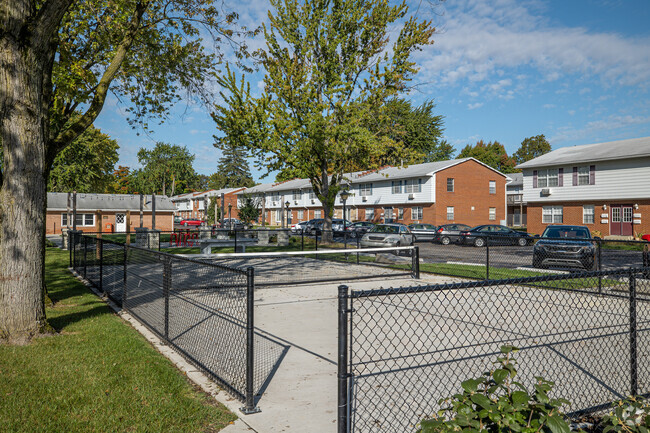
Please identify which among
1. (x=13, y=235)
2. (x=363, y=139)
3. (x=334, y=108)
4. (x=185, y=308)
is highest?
(x=334, y=108)

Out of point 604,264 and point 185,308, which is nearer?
point 185,308

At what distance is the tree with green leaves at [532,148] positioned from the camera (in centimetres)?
9606

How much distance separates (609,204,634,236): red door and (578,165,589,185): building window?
277 centimetres

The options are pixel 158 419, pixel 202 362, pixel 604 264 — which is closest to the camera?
pixel 158 419

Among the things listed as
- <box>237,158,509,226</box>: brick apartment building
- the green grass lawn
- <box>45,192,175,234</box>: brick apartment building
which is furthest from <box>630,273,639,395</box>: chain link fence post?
<box>45,192,175,234</box>: brick apartment building

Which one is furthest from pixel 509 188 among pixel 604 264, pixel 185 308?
pixel 185 308

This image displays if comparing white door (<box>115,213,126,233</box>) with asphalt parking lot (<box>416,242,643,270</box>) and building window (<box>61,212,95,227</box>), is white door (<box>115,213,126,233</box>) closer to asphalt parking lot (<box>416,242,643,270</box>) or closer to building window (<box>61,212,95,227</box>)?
building window (<box>61,212,95,227</box>)

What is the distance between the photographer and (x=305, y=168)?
2827 cm

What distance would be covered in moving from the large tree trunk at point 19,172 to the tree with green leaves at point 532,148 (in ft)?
332

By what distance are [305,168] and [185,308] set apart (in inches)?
881

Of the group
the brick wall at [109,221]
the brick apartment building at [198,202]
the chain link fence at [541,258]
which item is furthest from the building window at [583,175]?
the brick apartment building at [198,202]

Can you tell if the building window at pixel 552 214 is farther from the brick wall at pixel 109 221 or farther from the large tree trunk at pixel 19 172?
the brick wall at pixel 109 221

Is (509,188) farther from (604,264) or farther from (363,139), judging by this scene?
(604,264)

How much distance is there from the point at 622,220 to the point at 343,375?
37181 mm
